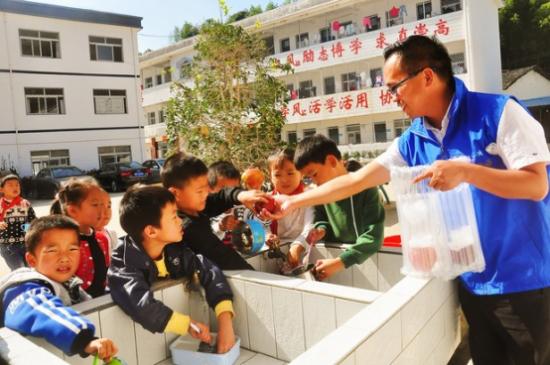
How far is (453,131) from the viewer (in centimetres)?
173

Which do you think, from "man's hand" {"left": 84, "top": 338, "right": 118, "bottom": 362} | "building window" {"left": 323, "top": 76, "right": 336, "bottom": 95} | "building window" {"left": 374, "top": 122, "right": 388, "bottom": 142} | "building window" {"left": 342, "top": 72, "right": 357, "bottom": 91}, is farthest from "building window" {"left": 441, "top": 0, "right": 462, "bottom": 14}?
"man's hand" {"left": 84, "top": 338, "right": 118, "bottom": 362}

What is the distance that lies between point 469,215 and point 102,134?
919 inches

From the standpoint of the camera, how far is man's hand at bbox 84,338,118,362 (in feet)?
4.71

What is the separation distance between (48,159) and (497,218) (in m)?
22.9

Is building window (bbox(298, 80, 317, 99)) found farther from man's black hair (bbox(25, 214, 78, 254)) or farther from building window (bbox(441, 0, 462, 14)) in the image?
man's black hair (bbox(25, 214, 78, 254))

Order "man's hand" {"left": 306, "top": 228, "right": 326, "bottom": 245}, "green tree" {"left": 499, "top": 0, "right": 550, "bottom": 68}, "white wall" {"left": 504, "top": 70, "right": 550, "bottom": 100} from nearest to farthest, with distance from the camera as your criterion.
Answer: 1. "man's hand" {"left": 306, "top": 228, "right": 326, "bottom": 245}
2. "white wall" {"left": 504, "top": 70, "right": 550, "bottom": 100}
3. "green tree" {"left": 499, "top": 0, "right": 550, "bottom": 68}

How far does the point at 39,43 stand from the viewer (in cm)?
2131

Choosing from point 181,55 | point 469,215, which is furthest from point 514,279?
point 181,55

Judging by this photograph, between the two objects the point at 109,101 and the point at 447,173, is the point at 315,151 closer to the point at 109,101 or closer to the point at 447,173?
the point at 447,173

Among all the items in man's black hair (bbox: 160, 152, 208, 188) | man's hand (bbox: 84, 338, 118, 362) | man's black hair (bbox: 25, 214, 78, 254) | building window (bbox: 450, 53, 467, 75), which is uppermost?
building window (bbox: 450, 53, 467, 75)

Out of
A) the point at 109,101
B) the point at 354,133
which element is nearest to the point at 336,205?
the point at 354,133

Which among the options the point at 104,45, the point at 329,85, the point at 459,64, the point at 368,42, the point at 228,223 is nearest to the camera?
the point at 228,223

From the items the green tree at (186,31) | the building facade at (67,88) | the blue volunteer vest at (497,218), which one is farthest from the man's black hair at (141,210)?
the green tree at (186,31)

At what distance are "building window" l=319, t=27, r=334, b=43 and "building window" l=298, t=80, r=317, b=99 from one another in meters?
2.28
